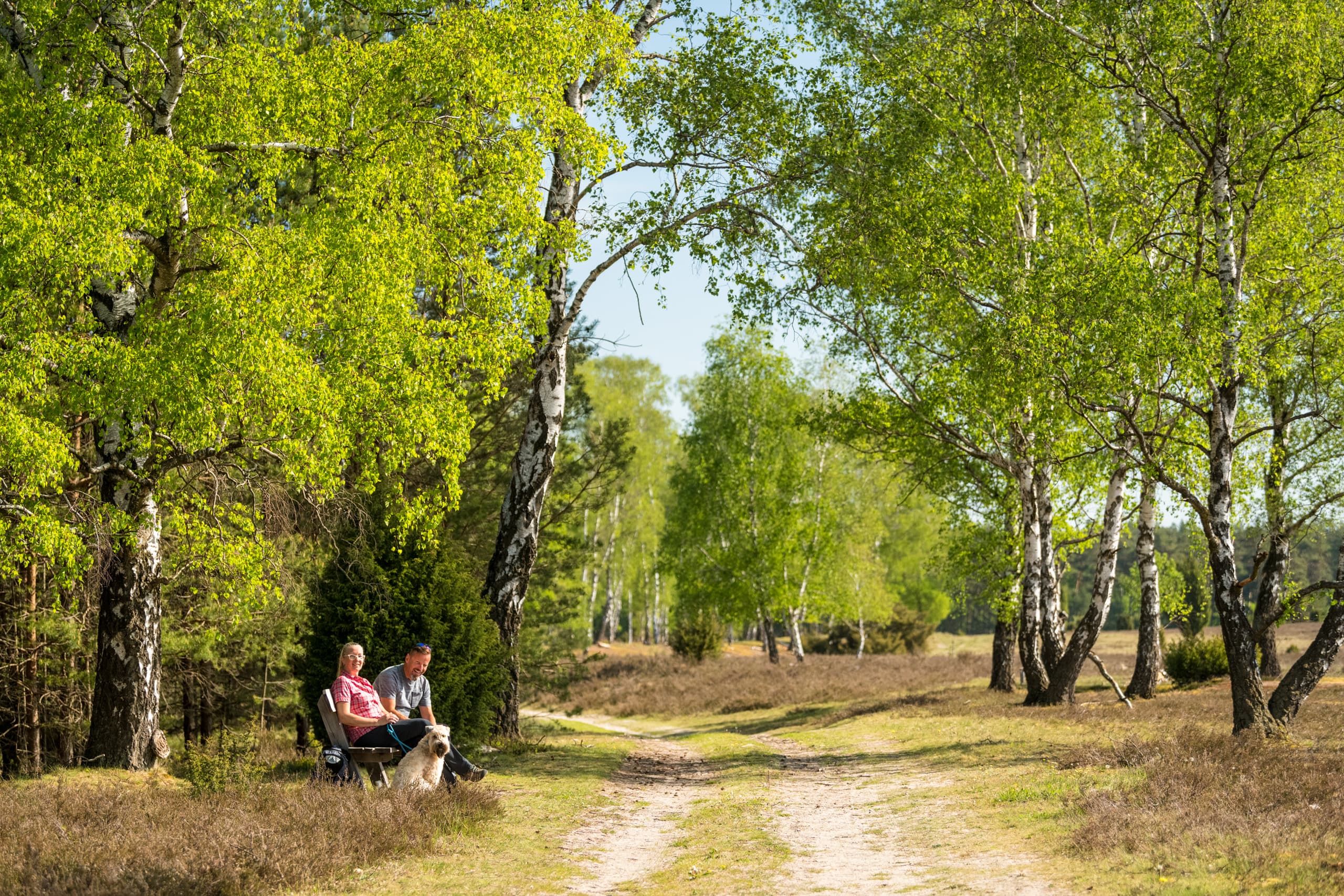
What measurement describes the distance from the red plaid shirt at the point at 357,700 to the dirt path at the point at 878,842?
3649mm

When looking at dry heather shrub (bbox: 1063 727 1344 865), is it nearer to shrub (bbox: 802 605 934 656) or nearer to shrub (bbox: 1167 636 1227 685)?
shrub (bbox: 1167 636 1227 685)

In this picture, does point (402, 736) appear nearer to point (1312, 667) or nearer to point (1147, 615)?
point (1312, 667)

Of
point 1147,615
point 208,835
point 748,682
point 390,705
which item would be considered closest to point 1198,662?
point 1147,615

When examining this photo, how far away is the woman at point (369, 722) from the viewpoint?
8781 mm

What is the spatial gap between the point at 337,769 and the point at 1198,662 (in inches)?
806

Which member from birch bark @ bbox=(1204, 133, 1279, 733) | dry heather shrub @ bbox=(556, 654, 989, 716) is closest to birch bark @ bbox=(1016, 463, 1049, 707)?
birch bark @ bbox=(1204, 133, 1279, 733)

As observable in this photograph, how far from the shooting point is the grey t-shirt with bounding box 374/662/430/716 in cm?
931

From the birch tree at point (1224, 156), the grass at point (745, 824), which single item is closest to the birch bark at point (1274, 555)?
the grass at point (745, 824)

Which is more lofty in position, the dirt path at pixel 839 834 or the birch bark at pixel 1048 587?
the birch bark at pixel 1048 587

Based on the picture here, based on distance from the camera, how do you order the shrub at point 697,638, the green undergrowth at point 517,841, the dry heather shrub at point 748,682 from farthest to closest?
1. the shrub at point 697,638
2. the dry heather shrub at point 748,682
3. the green undergrowth at point 517,841

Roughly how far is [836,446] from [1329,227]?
80.4ft

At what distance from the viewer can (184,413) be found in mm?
9109

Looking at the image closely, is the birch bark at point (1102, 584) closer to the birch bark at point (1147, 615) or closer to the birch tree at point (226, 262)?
the birch bark at point (1147, 615)

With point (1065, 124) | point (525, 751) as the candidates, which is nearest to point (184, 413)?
point (525, 751)
